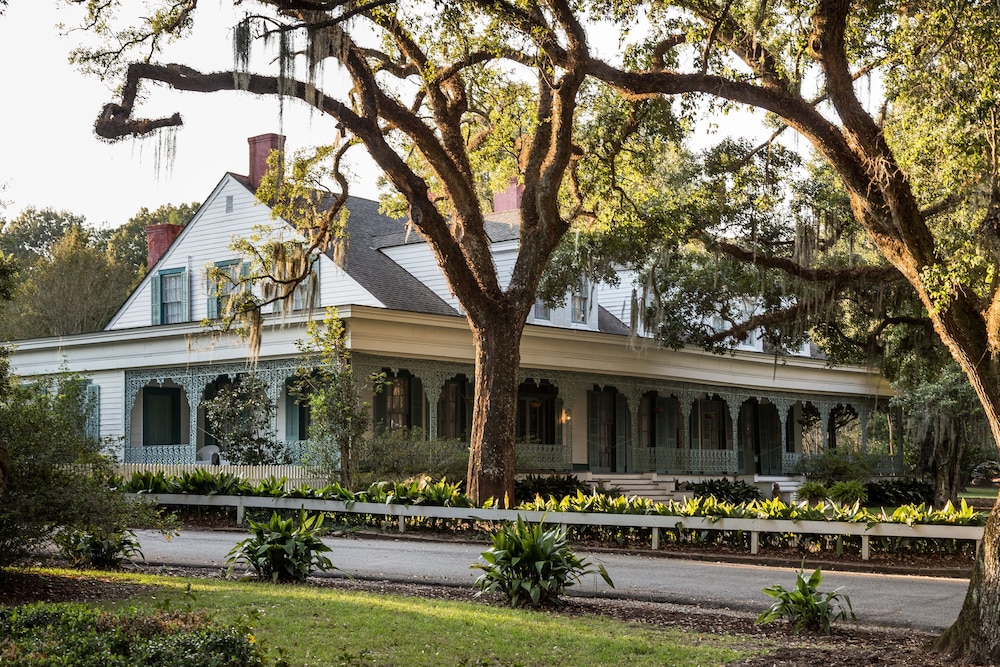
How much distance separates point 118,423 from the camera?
101 feet

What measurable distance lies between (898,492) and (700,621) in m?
27.8

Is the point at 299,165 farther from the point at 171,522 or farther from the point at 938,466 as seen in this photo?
the point at 938,466

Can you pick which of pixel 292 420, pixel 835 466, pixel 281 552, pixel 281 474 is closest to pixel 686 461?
pixel 835 466

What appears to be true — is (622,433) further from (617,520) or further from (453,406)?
(617,520)

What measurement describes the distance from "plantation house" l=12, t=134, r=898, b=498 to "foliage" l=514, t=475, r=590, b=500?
43.7 inches

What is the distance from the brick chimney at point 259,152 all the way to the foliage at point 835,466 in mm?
20481

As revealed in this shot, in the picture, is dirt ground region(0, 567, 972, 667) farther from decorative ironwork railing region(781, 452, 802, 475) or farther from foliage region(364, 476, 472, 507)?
decorative ironwork railing region(781, 452, 802, 475)

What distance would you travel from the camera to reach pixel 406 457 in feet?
83.5

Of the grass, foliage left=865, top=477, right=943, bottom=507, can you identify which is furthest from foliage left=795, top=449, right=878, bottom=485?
the grass

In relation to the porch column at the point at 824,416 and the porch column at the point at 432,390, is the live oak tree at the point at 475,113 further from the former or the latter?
the porch column at the point at 824,416

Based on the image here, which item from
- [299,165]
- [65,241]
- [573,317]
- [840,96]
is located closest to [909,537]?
[840,96]

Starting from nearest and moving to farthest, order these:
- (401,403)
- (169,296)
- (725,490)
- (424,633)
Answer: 1. (424,633)
2. (401,403)
3. (169,296)
4. (725,490)

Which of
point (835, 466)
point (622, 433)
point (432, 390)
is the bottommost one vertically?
point (835, 466)

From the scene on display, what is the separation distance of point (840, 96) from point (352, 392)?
13416 millimetres
